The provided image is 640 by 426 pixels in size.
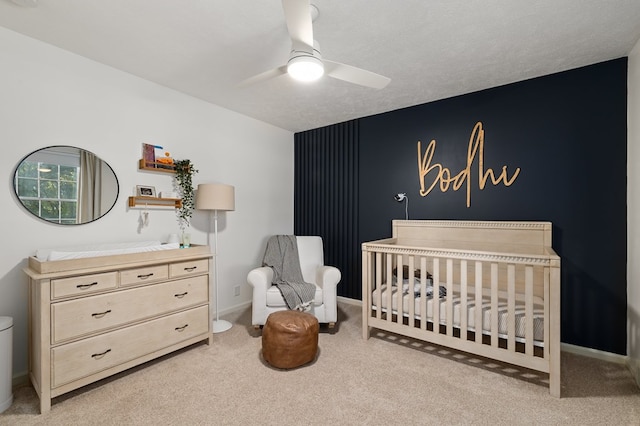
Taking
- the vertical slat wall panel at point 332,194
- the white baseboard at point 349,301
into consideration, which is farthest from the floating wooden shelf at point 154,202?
the white baseboard at point 349,301

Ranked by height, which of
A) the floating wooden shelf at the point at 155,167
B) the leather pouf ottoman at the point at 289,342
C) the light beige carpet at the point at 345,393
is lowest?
the light beige carpet at the point at 345,393

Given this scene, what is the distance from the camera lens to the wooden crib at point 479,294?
2088 millimetres

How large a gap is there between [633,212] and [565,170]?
0.57 meters

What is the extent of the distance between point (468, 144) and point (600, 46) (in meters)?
1.16

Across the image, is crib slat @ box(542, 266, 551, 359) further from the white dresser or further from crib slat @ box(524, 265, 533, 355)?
the white dresser

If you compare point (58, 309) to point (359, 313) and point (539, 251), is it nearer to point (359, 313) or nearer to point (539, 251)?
point (359, 313)

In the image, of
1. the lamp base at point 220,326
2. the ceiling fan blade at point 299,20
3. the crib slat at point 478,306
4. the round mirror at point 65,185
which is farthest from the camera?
the lamp base at point 220,326

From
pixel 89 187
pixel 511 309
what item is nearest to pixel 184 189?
pixel 89 187

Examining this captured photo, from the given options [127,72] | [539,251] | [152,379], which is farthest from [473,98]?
[152,379]

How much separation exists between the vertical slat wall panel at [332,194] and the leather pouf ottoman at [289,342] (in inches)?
65.6

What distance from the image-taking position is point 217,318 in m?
3.25

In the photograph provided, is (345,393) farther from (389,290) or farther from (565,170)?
(565,170)

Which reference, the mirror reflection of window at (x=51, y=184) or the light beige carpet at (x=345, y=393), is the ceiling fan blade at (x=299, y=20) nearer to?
the mirror reflection of window at (x=51, y=184)

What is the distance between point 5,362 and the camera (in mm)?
1814
